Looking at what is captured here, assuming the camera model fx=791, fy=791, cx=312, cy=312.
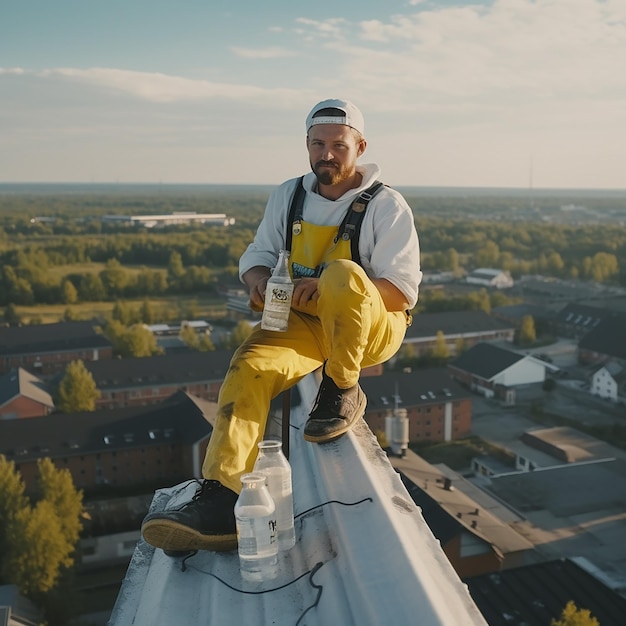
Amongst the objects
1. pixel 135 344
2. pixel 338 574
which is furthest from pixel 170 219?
pixel 338 574

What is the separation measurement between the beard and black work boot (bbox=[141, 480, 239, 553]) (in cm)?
103

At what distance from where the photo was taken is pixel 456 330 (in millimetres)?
26172

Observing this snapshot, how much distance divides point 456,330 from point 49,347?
503 inches

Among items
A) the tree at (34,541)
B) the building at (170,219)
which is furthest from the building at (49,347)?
the building at (170,219)

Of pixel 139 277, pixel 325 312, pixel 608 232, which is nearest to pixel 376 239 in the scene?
pixel 325 312

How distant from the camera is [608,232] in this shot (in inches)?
2359

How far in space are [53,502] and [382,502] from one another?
10.4 metres

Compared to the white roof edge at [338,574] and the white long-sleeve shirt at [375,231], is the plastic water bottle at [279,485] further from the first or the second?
the white long-sleeve shirt at [375,231]

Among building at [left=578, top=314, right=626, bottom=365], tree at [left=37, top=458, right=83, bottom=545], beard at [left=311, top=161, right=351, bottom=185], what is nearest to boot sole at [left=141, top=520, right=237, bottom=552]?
beard at [left=311, top=161, right=351, bottom=185]

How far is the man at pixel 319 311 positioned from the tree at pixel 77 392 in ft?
52.1

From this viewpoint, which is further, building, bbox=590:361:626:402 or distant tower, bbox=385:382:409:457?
building, bbox=590:361:626:402

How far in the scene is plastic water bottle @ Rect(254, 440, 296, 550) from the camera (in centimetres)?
198

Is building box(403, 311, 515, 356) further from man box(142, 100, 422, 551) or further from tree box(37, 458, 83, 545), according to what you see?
man box(142, 100, 422, 551)

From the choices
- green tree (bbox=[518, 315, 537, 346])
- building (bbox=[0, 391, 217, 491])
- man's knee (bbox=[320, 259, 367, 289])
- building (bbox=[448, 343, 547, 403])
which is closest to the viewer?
man's knee (bbox=[320, 259, 367, 289])
